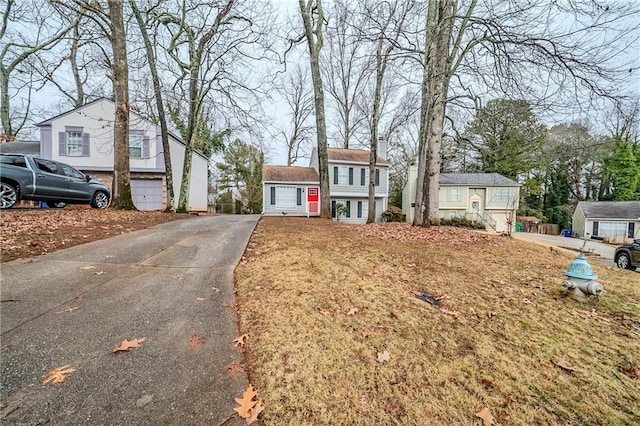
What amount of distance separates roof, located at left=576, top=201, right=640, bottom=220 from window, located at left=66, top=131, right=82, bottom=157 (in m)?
40.0

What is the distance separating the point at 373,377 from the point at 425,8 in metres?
10.4

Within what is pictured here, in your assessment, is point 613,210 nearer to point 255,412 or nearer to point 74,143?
point 255,412

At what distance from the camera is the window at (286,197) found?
19.4m

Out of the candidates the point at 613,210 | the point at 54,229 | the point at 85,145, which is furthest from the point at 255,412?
the point at 613,210

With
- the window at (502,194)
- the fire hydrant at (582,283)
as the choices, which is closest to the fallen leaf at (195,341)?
the fire hydrant at (582,283)

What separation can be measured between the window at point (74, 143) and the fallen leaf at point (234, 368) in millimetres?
18338

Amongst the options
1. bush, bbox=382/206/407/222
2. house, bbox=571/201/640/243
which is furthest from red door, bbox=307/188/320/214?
house, bbox=571/201/640/243

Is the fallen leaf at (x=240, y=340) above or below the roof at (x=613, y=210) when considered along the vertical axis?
below

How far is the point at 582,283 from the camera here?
11.3 ft

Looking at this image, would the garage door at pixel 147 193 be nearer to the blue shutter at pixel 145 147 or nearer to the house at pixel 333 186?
the blue shutter at pixel 145 147

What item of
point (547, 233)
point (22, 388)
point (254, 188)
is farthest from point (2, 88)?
point (547, 233)

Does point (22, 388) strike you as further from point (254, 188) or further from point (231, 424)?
point (254, 188)

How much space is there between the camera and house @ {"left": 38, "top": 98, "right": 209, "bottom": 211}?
14.3 m

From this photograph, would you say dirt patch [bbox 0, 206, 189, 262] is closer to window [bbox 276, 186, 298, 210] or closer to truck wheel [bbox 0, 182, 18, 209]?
truck wheel [bbox 0, 182, 18, 209]
